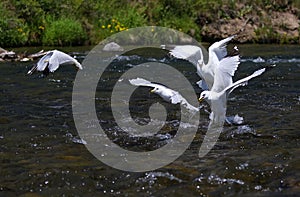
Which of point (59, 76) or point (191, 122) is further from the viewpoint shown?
point (59, 76)

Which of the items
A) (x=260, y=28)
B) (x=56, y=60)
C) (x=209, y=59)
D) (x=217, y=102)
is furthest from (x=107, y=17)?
(x=217, y=102)

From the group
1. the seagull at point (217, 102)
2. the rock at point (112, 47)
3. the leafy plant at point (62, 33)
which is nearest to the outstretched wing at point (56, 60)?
the seagull at point (217, 102)

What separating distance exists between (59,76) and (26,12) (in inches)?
293

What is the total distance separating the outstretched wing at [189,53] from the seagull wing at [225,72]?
0.56m

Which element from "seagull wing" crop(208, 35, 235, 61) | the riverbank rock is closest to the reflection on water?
"seagull wing" crop(208, 35, 235, 61)

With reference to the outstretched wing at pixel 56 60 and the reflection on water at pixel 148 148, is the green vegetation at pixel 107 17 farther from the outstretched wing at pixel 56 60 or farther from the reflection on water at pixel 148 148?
the outstretched wing at pixel 56 60

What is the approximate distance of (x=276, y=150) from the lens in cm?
477

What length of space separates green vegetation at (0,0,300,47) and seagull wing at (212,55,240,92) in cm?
984

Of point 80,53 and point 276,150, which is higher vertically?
point 276,150

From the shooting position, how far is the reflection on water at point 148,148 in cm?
383

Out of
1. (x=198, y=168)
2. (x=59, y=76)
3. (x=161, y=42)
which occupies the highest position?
(x=198, y=168)

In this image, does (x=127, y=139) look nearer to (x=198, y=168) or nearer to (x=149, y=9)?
(x=198, y=168)

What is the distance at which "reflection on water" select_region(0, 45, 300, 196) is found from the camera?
3832 millimetres

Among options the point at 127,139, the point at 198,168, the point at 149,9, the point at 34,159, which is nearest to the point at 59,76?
the point at 127,139
